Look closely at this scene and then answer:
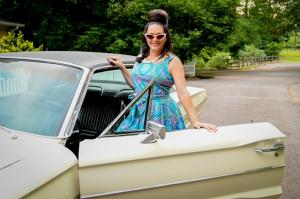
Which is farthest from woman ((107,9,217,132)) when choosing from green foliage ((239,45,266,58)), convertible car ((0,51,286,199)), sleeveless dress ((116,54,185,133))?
green foliage ((239,45,266,58))

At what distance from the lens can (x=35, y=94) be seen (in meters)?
3.02

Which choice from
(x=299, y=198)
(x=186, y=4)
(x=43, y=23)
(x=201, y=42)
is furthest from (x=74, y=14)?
(x=299, y=198)

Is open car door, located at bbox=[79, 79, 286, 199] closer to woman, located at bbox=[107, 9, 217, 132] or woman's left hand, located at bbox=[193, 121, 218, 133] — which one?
woman's left hand, located at bbox=[193, 121, 218, 133]

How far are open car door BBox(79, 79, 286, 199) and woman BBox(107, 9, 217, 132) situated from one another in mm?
185

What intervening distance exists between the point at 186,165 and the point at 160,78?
77 centimetres

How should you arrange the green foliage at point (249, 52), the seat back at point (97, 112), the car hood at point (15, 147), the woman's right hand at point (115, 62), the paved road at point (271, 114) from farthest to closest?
the green foliage at point (249, 52) < the paved road at point (271, 114) < the seat back at point (97, 112) < the woman's right hand at point (115, 62) < the car hood at point (15, 147)

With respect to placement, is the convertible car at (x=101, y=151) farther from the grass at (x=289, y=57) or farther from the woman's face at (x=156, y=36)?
the grass at (x=289, y=57)

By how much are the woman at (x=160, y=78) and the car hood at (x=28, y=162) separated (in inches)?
26.4

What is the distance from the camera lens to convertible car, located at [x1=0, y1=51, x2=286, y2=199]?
220 cm

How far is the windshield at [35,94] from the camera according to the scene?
2.76 meters

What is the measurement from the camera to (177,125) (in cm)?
324

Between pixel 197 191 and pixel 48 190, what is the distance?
3.09 ft

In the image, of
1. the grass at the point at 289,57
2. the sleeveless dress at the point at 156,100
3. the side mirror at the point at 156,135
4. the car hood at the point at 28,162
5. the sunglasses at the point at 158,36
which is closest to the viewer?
the car hood at the point at 28,162

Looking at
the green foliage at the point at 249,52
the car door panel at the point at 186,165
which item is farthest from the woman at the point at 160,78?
the green foliage at the point at 249,52
